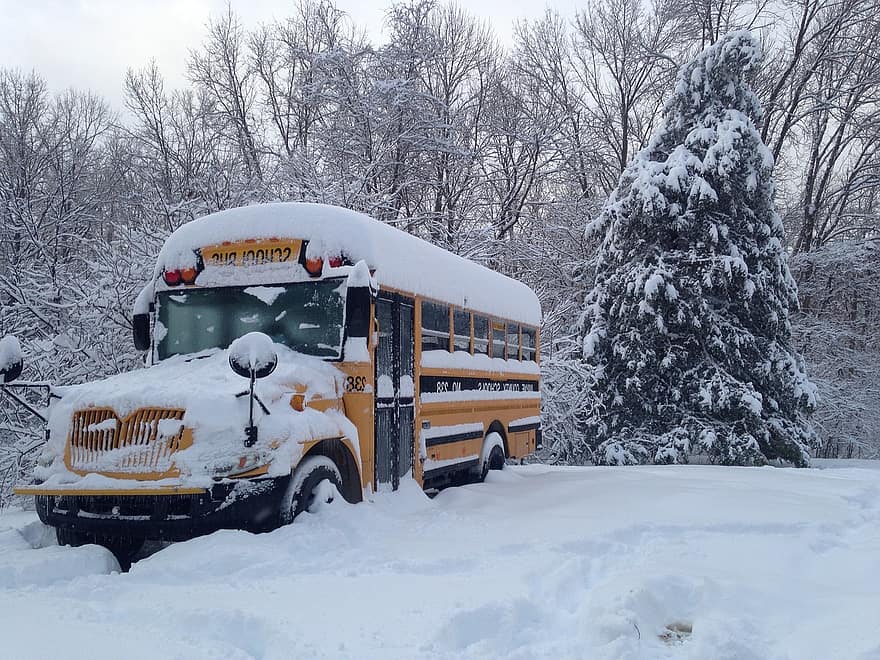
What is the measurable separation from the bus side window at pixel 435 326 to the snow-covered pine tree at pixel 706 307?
820cm

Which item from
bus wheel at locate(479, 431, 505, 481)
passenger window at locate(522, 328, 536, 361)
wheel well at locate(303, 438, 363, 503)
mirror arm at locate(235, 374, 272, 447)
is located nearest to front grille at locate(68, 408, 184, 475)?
mirror arm at locate(235, 374, 272, 447)

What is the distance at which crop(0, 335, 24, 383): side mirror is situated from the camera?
5.43 m

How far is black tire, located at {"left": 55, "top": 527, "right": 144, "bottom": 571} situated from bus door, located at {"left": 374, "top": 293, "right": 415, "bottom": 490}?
208cm

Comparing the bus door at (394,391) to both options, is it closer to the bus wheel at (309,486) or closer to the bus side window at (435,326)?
the bus side window at (435,326)

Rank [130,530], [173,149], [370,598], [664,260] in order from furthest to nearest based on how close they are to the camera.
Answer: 1. [173,149]
2. [664,260]
3. [130,530]
4. [370,598]

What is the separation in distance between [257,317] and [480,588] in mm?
3306

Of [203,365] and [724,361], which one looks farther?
[724,361]

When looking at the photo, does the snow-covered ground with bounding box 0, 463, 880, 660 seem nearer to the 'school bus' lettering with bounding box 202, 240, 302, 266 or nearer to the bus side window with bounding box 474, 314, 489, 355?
the 'school bus' lettering with bounding box 202, 240, 302, 266

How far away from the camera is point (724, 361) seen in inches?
617

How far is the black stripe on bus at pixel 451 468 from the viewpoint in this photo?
7.77 m

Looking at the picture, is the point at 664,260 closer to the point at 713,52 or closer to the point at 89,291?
the point at 713,52

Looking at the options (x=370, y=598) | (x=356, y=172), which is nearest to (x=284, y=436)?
(x=370, y=598)

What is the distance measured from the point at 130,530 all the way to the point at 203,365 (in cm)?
146

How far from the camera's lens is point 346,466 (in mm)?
6234
